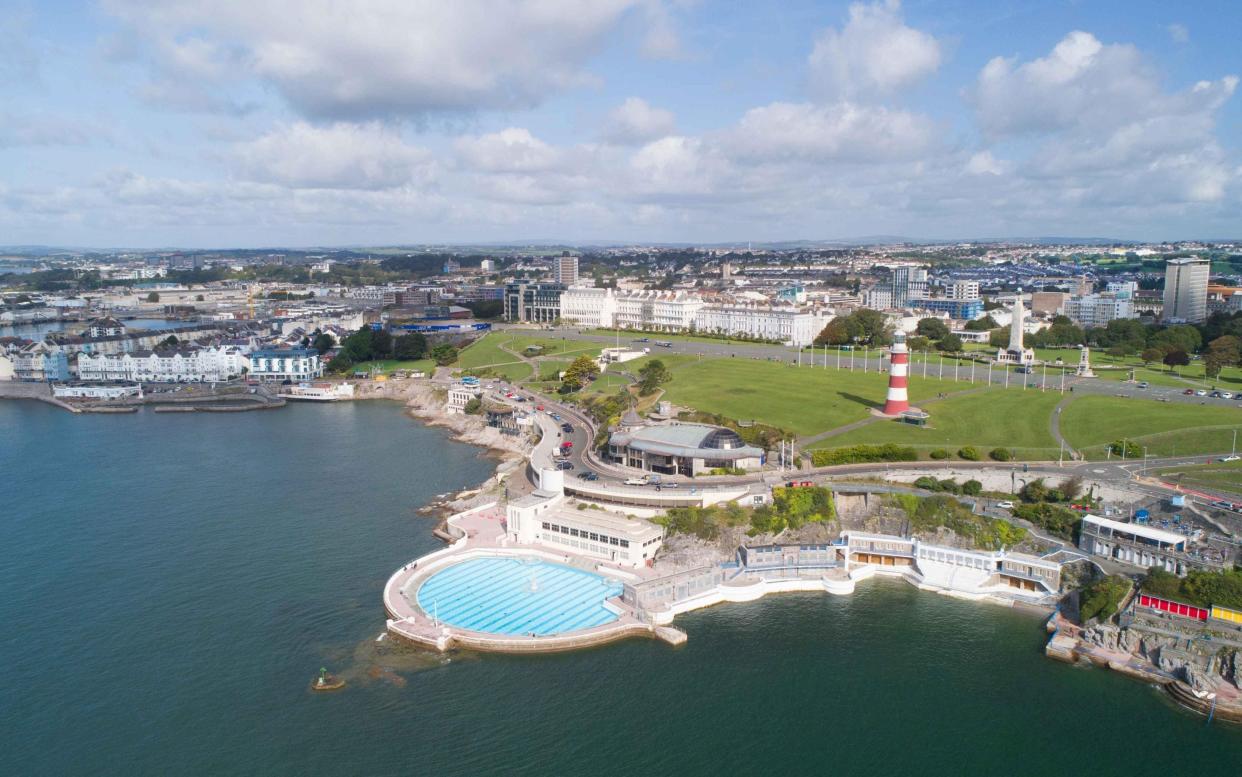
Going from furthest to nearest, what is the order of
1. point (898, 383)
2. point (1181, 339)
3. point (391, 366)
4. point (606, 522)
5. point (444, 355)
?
point (391, 366)
point (444, 355)
point (1181, 339)
point (898, 383)
point (606, 522)

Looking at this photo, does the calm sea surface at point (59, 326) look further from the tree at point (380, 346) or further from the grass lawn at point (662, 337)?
the grass lawn at point (662, 337)

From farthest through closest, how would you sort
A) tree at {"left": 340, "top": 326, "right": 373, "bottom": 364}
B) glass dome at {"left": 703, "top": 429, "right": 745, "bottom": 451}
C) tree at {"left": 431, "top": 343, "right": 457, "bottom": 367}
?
tree at {"left": 340, "top": 326, "right": 373, "bottom": 364}, tree at {"left": 431, "top": 343, "right": 457, "bottom": 367}, glass dome at {"left": 703, "top": 429, "right": 745, "bottom": 451}

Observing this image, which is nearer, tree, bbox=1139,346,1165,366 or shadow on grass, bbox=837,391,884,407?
shadow on grass, bbox=837,391,884,407

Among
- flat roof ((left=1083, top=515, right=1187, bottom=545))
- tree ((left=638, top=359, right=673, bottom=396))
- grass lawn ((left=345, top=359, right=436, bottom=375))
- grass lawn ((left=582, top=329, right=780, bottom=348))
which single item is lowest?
flat roof ((left=1083, top=515, right=1187, bottom=545))

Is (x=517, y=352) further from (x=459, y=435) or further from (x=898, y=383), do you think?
(x=898, y=383)

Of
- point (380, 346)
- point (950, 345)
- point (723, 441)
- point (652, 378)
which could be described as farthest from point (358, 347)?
point (950, 345)

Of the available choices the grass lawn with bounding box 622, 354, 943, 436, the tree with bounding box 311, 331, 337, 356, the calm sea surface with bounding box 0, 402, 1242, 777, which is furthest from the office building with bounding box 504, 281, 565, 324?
the calm sea surface with bounding box 0, 402, 1242, 777

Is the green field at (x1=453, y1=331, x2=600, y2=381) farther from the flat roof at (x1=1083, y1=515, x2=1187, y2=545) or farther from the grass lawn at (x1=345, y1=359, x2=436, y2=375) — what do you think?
the flat roof at (x1=1083, y1=515, x2=1187, y2=545)
